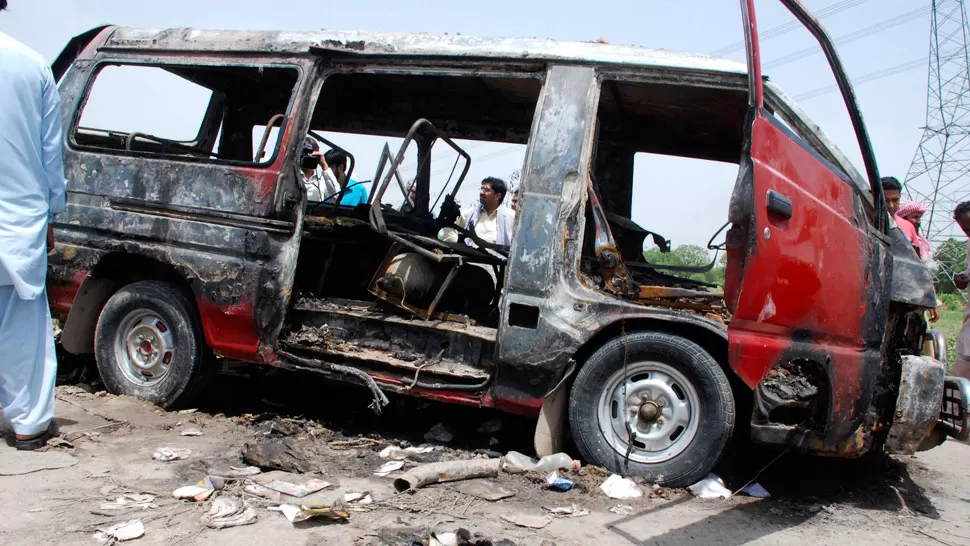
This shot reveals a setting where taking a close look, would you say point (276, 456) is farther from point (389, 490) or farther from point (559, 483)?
point (559, 483)

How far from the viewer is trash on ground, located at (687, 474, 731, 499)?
3.55 m

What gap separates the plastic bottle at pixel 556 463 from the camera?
12.2 ft

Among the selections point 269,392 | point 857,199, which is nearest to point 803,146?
point 857,199

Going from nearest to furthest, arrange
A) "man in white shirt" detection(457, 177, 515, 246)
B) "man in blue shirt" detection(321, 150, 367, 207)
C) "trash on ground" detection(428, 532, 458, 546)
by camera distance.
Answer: "trash on ground" detection(428, 532, 458, 546)
"man in blue shirt" detection(321, 150, 367, 207)
"man in white shirt" detection(457, 177, 515, 246)

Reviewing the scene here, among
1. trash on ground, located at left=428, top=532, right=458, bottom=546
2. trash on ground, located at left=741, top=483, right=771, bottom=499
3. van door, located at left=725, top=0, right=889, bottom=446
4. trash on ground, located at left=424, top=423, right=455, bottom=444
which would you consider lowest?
trash on ground, located at left=428, top=532, right=458, bottom=546

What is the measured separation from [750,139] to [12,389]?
11.9 ft

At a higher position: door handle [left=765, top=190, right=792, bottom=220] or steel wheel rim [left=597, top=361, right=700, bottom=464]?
door handle [left=765, top=190, right=792, bottom=220]

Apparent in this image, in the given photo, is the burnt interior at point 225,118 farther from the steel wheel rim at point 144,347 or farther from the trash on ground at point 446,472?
the trash on ground at point 446,472

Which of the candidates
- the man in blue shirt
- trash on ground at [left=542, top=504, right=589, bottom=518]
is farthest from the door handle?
the man in blue shirt

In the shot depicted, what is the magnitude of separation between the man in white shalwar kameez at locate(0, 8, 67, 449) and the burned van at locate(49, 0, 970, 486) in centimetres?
83

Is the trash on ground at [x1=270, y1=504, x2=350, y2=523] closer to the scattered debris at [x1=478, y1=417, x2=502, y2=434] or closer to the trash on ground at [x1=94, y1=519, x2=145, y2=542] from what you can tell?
the trash on ground at [x1=94, y1=519, x2=145, y2=542]

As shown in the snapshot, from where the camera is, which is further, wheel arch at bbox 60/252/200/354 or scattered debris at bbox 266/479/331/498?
wheel arch at bbox 60/252/200/354

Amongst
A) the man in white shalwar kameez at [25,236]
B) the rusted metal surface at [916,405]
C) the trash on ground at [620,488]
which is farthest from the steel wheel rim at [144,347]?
the rusted metal surface at [916,405]

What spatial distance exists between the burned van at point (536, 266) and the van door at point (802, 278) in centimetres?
1
